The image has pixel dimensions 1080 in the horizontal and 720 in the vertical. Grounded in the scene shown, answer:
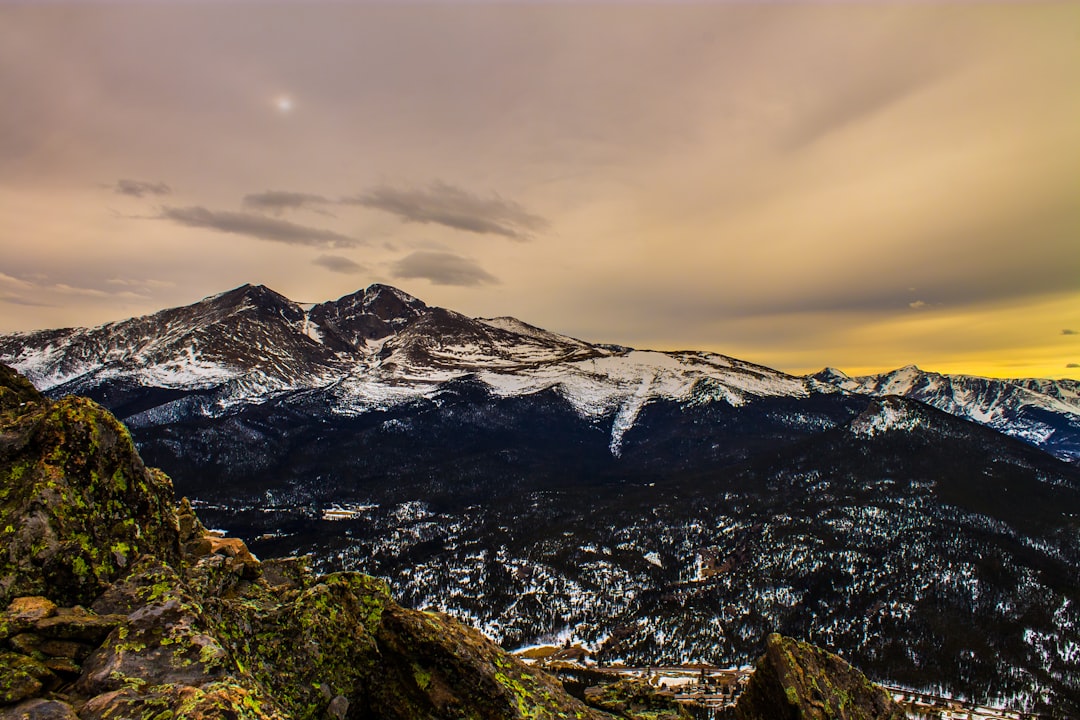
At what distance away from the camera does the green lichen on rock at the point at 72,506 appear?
13.4m

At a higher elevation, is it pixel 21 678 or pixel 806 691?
pixel 21 678

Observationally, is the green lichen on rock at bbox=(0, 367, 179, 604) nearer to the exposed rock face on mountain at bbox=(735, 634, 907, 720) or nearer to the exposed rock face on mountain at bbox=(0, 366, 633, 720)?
the exposed rock face on mountain at bbox=(0, 366, 633, 720)

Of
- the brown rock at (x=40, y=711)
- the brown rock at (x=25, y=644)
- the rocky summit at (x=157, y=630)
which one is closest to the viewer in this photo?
the brown rock at (x=40, y=711)

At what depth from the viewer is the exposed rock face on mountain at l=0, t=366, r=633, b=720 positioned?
33.9 feet

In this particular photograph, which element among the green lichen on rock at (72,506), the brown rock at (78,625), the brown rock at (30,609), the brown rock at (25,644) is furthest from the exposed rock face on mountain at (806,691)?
the brown rock at (30,609)

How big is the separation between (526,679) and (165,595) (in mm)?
10232

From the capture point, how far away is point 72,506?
A: 14727mm

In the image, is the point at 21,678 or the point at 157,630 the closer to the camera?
the point at 21,678

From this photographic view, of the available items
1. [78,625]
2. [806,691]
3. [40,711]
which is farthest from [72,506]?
[806,691]

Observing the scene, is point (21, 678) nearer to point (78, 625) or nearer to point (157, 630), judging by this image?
point (78, 625)

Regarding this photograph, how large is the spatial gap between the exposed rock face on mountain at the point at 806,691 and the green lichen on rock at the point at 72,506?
80.7 feet

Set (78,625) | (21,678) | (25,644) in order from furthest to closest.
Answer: (78,625), (25,644), (21,678)

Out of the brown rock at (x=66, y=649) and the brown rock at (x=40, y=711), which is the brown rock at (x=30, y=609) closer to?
the brown rock at (x=66, y=649)

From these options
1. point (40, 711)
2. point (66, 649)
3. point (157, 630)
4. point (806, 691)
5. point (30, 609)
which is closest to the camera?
point (40, 711)
